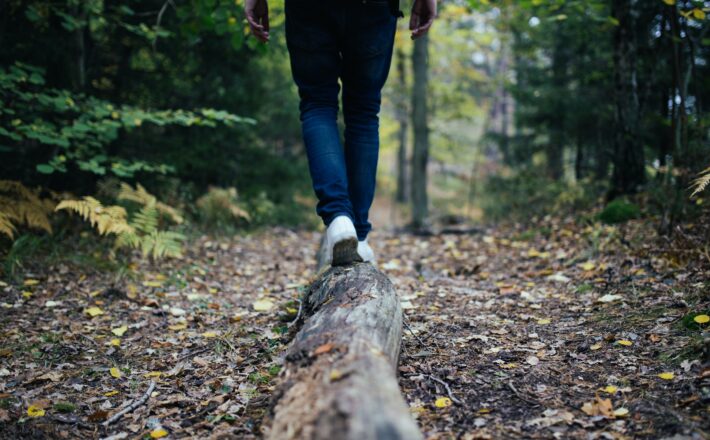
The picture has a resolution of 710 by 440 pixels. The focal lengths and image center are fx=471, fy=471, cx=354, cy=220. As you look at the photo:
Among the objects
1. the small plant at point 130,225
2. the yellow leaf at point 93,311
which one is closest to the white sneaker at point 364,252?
the yellow leaf at point 93,311

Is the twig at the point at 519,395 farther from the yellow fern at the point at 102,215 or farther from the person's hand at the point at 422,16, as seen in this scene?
the yellow fern at the point at 102,215

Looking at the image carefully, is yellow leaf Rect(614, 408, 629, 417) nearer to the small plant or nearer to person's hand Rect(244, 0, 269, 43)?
person's hand Rect(244, 0, 269, 43)

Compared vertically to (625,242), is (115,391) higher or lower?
lower

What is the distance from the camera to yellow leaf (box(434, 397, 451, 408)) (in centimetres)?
188

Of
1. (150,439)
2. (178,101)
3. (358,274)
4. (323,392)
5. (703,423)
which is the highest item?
(178,101)

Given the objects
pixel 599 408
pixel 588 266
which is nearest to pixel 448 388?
pixel 599 408

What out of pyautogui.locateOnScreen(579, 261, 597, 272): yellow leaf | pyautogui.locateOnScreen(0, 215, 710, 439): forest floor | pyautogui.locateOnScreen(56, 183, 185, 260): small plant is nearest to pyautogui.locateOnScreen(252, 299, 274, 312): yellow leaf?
pyautogui.locateOnScreen(0, 215, 710, 439): forest floor

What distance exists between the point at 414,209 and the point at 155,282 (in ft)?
18.8

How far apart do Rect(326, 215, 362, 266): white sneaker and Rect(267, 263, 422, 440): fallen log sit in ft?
0.68

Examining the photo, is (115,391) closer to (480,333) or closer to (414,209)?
(480,333)

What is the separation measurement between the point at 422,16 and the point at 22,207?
3.49 metres

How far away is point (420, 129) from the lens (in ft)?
27.1

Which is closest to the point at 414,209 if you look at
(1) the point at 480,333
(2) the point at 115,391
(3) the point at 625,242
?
(3) the point at 625,242

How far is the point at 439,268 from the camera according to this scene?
4.52 m
